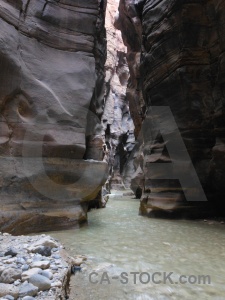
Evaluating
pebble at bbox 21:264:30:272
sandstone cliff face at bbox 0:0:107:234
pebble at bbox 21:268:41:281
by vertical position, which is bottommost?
pebble at bbox 21:264:30:272

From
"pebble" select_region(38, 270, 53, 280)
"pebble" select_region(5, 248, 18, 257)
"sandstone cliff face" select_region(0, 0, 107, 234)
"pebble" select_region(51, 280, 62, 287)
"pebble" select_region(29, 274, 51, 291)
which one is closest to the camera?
"pebble" select_region(29, 274, 51, 291)

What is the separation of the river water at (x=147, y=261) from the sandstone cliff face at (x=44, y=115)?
98 centimetres

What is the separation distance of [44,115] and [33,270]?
497 centimetres

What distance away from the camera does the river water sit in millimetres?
2932

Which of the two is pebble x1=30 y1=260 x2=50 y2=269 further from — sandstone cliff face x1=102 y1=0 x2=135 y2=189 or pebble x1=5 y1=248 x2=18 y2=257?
sandstone cliff face x1=102 y1=0 x2=135 y2=189

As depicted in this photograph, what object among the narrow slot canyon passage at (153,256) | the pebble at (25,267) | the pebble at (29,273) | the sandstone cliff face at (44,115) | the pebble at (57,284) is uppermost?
the sandstone cliff face at (44,115)

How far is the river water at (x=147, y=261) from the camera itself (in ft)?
9.62

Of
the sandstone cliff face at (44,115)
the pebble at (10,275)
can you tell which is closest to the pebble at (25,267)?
the pebble at (10,275)

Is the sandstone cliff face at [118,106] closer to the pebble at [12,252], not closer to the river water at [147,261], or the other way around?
the river water at [147,261]

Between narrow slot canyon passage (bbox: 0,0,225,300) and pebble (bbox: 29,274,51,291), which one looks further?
narrow slot canyon passage (bbox: 0,0,225,300)

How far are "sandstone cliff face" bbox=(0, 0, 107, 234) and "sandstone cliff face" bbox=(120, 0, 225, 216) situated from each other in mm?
3026

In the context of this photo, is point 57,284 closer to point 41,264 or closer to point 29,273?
point 29,273

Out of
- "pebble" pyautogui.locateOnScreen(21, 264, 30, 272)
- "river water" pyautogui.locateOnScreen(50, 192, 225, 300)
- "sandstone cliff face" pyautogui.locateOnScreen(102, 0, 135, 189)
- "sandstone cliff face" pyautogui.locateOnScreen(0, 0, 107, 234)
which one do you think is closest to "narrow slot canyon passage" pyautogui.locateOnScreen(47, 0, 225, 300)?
"river water" pyautogui.locateOnScreen(50, 192, 225, 300)

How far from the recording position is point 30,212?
614 centimetres
